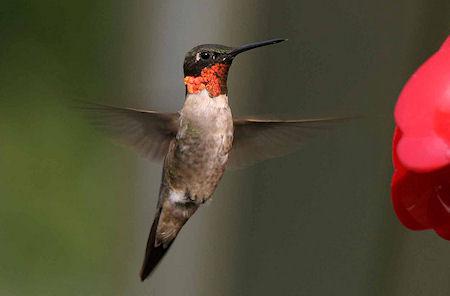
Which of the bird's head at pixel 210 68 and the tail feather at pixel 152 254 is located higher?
the bird's head at pixel 210 68

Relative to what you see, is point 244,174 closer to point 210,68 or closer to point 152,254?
point 152,254

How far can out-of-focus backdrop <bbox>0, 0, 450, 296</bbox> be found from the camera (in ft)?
9.19

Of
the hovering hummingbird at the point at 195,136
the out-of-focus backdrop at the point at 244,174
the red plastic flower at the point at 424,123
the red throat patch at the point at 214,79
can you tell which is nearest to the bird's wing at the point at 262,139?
the hovering hummingbird at the point at 195,136

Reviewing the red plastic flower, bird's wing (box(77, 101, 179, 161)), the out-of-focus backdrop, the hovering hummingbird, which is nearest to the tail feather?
the hovering hummingbird

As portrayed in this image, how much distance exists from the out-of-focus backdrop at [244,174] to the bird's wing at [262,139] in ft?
3.19

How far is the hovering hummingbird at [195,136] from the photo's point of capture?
64.8 inches

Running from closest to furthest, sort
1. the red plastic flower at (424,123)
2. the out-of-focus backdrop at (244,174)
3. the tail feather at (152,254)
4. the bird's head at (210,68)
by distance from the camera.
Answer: the red plastic flower at (424,123)
the bird's head at (210,68)
the tail feather at (152,254)
the out-of-focus backdrop at (244,174)

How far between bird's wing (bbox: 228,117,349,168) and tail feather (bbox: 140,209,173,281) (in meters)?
0.19

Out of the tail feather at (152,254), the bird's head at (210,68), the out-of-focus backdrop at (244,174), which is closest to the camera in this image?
the bird's head at (210,68)

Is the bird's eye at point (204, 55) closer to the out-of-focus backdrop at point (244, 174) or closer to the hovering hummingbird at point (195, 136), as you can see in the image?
the hovering hummingbird at point (195, 136)

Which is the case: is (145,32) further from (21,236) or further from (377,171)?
(377,171)

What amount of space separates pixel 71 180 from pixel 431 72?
313cm

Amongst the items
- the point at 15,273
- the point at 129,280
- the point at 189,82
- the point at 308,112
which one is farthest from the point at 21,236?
the point at 189,82

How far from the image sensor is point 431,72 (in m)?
1.23
